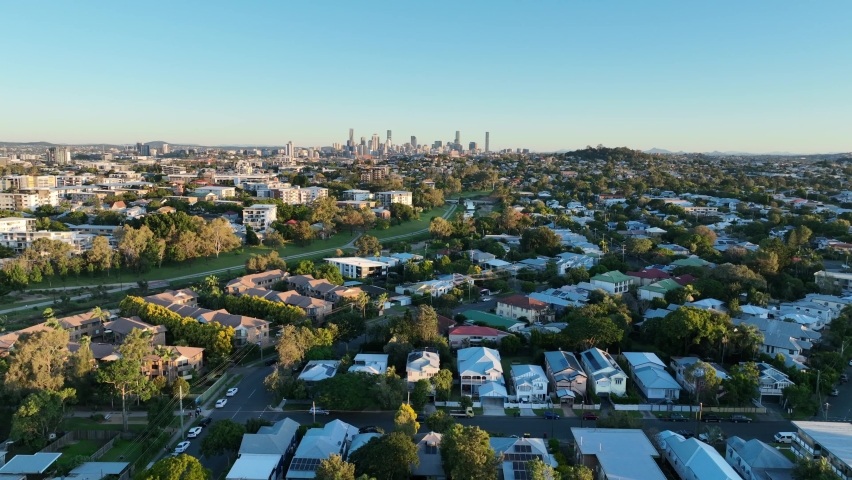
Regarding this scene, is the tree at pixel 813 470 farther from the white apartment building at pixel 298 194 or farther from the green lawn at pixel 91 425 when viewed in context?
the white apartment building at pixel 298 194

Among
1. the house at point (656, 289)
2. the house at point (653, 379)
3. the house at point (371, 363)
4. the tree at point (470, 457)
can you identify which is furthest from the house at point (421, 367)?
the house at point (656, 289)

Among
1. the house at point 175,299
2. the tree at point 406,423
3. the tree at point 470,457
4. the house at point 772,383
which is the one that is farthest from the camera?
the house at point 175,299

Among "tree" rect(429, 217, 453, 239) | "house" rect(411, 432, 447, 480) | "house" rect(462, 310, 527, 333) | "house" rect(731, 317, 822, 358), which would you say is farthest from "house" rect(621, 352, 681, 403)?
"tree" rect(429, 217, 453, 239)

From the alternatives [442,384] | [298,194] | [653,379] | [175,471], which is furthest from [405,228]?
[175,471]

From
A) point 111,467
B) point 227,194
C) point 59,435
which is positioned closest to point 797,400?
point 111,467

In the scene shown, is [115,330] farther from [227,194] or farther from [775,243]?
[227,194]

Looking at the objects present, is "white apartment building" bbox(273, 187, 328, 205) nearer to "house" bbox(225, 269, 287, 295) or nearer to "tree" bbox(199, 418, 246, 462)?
"house" bbox(225, 269, 287, 295)
